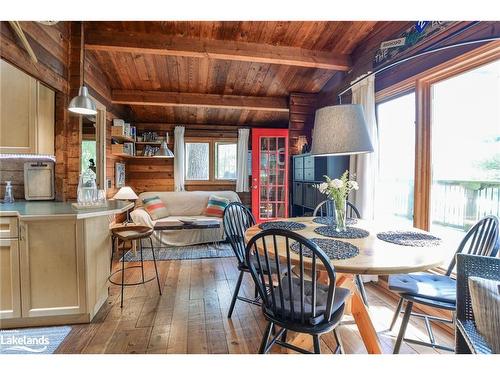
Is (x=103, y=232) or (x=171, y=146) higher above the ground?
(x=171, y=146)

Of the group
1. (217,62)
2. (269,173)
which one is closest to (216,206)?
(269,173)

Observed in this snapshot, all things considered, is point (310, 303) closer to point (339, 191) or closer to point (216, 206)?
point (339, 191)

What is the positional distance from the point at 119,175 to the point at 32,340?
3.08m

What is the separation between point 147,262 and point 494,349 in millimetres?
3413

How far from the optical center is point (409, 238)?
1.68 meters

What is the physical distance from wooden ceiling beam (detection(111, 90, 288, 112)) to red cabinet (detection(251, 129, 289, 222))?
0.64 meters

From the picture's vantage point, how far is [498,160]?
1854 millimetres

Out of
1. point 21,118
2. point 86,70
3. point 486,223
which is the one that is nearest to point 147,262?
point 21,118

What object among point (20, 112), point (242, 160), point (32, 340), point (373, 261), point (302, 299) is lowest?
point (32, 340)

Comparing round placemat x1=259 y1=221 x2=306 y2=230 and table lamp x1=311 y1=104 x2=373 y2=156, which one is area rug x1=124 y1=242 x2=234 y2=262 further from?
table lamp x1=311 y1=104 x2=373 y2=156

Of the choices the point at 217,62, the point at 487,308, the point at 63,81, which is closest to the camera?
the point at 487,308

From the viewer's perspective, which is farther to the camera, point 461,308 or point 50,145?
point 50,145

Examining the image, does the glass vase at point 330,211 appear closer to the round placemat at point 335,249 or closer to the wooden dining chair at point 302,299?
the round placemat at point 335,249

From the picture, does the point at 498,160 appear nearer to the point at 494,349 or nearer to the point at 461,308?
the point at 461,308
